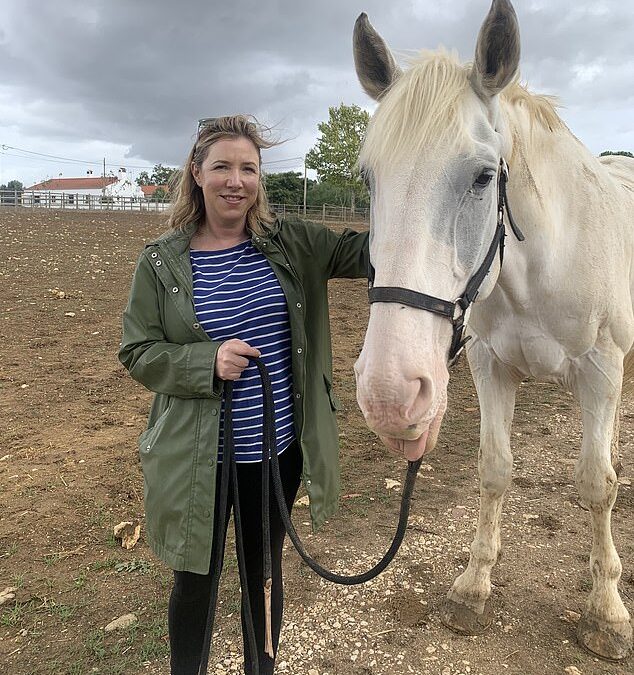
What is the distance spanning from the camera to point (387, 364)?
1480mm

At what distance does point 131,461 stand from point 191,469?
8.81 feet

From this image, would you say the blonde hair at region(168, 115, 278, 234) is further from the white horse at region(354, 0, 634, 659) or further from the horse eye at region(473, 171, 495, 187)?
the horse eye at region(473, 171, 495, 187)

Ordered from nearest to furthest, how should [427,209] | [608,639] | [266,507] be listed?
1. [427,209]
2. [266,507]
3. [608,639]

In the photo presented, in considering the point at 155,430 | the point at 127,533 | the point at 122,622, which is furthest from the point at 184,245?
the point at 127,533

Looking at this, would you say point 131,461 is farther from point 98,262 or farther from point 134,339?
point 98,262

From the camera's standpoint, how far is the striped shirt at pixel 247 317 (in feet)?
6.63

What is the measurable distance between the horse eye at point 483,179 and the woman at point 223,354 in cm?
62

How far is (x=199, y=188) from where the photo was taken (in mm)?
2180

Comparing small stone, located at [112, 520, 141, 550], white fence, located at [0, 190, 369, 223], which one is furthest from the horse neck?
white fence, located at [0, 190, 369, 223]

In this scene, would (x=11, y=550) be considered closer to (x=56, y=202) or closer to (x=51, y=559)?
(x=51, y=559)

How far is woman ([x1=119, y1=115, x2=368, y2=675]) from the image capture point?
192 cm

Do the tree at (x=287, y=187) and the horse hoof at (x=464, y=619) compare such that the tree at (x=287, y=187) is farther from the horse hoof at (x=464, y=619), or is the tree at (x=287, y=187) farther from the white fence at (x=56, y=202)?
the horse hoof at (x=464, y=619)

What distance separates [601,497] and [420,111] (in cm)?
218

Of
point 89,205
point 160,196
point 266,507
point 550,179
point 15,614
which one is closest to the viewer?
point 266,507
